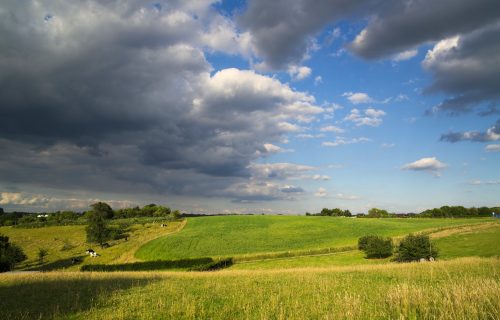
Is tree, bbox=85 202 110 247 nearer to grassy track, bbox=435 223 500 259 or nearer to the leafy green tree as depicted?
the leafy green tree

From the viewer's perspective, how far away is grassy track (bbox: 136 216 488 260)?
80.2m

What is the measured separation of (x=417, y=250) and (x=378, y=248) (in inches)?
379

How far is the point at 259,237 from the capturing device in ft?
308

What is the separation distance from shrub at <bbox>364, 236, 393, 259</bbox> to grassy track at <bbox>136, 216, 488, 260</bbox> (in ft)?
42.2

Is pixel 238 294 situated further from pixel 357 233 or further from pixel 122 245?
pixel 122 245

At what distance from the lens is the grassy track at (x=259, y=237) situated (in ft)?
263

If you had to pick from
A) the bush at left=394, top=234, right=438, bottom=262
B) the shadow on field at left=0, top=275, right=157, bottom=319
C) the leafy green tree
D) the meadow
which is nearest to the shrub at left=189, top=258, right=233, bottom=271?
the meadow

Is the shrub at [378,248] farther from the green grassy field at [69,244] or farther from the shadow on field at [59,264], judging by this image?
the shadow on field at [59,264]

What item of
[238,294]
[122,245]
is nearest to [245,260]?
[122,245]

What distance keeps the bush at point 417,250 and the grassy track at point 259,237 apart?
2272cm

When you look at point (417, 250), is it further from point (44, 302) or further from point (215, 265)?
point (44, 302)

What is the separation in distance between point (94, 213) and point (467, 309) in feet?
360

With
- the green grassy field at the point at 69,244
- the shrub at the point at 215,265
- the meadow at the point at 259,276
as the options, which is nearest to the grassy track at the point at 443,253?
the meadow at the point at 259,276

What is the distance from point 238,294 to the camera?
65.3 feet
